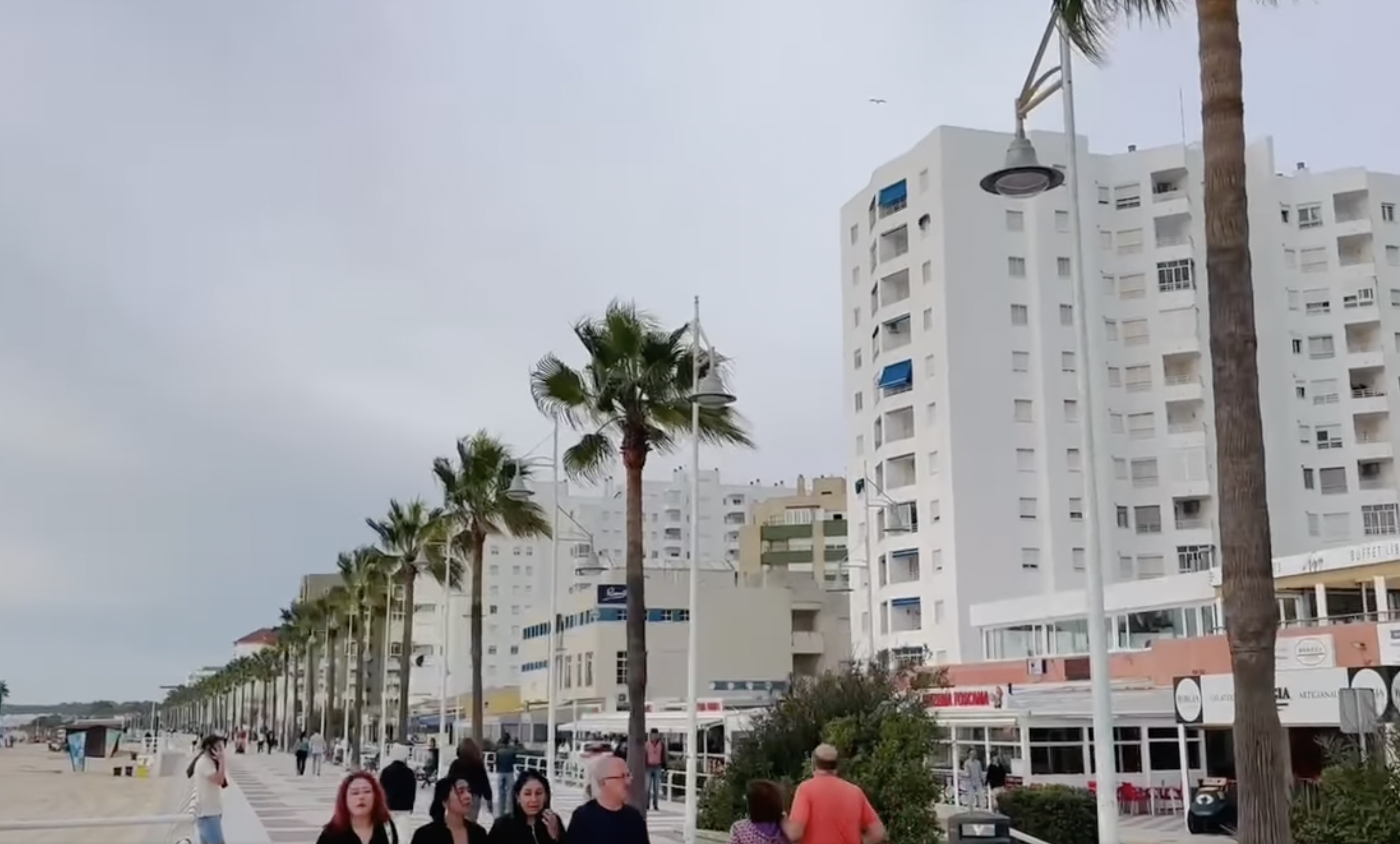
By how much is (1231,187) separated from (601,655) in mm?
67077

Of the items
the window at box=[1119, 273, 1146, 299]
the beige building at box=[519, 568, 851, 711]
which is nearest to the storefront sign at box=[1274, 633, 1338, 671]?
the window at box=[1119, 273, 1146, 299]

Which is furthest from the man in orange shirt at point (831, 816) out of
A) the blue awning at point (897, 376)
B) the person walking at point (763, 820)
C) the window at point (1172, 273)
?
the window at point (1172, 273)

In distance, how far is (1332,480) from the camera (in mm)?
69438

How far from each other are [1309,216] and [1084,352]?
65.4 metres

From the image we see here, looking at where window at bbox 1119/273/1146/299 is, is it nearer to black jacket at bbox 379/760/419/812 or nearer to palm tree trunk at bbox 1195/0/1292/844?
palm tree trunk at bbox 1195/0/1292/844

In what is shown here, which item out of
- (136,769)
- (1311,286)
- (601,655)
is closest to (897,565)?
(601,655)

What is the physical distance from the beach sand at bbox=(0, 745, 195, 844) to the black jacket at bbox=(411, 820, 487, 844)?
8.18 metres

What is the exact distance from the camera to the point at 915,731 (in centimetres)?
1692

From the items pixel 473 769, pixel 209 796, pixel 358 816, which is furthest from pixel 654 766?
pixel 358 816

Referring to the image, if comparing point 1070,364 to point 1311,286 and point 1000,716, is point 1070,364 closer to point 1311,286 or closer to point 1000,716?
point 1311,286

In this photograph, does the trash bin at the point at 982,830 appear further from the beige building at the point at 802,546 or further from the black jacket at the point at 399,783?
the beige building at the point at 802,546

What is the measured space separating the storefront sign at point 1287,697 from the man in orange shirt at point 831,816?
50.9 feet

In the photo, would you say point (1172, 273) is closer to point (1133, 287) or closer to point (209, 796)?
point (1133, 287)

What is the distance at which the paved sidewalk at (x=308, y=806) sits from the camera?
23109 mm
